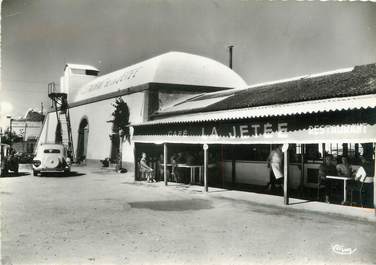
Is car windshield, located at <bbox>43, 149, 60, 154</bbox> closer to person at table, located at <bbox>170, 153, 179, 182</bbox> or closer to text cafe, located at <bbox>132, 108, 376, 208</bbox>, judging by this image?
text cafe, located at <bbox>132, 108, 376, 208</bbox>

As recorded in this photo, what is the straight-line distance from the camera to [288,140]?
35.4 feet

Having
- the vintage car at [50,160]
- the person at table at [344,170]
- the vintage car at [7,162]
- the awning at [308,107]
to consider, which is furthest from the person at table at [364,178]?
the vintage car at [7,162]

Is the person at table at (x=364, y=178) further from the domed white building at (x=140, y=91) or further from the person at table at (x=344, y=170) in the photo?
the domed white building at (x=140, y=91)

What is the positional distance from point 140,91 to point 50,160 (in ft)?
21.8

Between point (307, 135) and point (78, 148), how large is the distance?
25.6 meters

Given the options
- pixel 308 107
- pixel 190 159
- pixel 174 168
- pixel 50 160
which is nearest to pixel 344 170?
pixel 308 107

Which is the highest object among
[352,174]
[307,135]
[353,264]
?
[307,135]

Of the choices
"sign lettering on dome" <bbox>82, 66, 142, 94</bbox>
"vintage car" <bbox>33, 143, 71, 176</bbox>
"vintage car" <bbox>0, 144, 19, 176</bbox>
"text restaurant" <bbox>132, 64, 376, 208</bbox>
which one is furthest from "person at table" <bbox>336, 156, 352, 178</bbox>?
"sign lettering on dome" <bbox>82, 66, 142, 94</bbox>

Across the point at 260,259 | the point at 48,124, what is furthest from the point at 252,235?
the point at 48,124

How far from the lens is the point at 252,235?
24.2 feet

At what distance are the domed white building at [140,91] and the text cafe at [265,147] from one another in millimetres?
5127

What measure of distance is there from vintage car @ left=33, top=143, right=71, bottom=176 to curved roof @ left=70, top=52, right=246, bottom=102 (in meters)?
6.55

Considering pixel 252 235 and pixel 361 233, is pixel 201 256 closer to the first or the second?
pixel 252 235

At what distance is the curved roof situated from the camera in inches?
957
